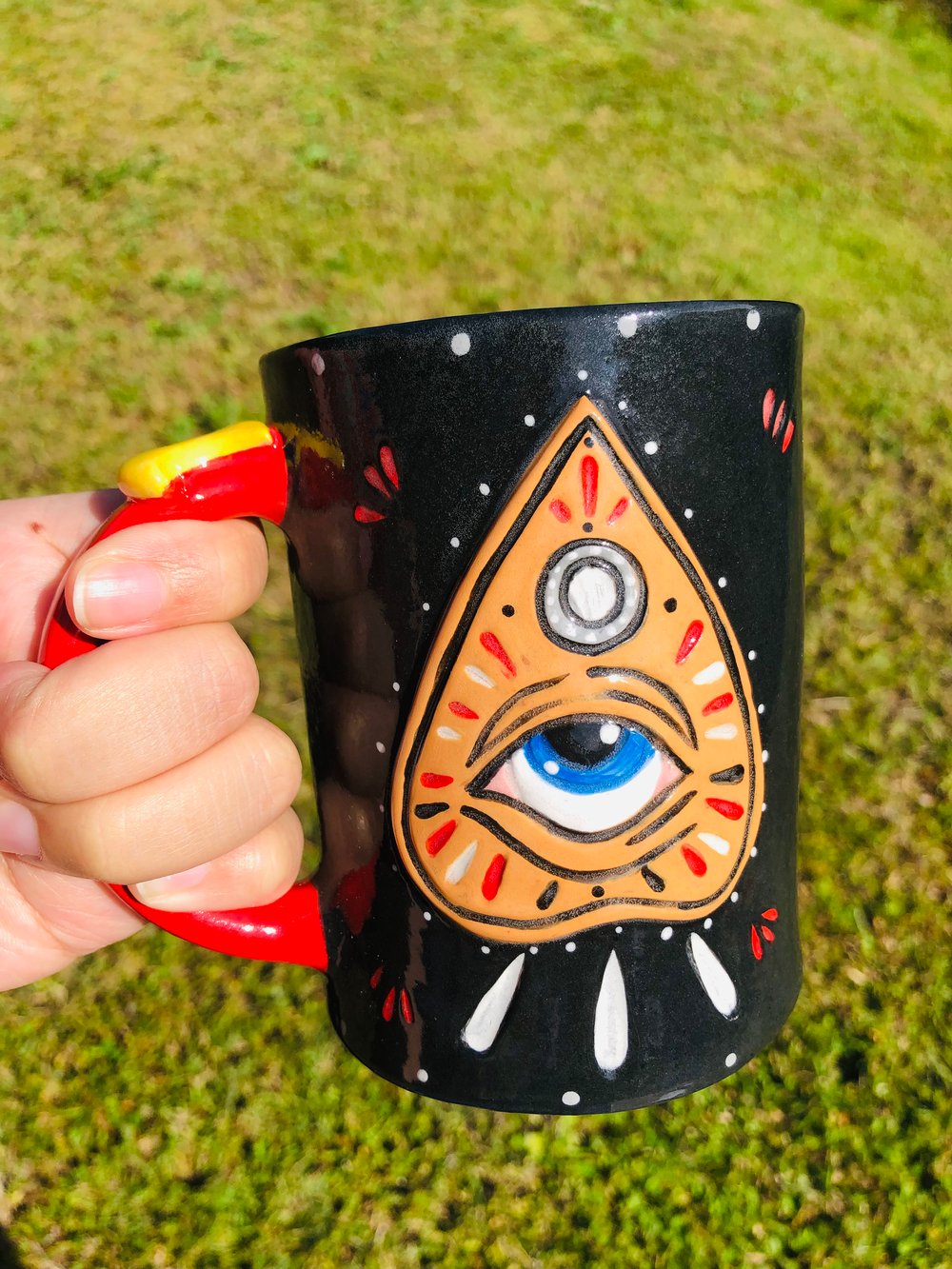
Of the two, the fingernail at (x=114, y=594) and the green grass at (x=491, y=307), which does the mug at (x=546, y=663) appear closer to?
the fingernail at (x=114, y=594)

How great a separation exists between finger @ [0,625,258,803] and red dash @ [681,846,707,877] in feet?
1.53

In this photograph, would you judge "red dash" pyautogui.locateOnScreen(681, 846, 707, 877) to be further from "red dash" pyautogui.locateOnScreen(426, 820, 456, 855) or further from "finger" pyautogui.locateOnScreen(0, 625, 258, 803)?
"finger" pyautogui.locateOnScreen(0, 625, 258, 803)

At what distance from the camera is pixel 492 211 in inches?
95.0

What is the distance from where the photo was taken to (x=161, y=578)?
97 cm

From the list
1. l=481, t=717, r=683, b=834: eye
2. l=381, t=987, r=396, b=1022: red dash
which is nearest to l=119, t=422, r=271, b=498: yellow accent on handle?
l=481, t=717, r=683, b=834: eye

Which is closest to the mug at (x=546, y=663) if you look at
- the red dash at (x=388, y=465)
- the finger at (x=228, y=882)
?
the red dash at (x=388, y=465)

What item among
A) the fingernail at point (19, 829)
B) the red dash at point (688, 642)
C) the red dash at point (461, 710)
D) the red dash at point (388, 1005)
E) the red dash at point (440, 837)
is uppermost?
the red dash at point (688, 642)

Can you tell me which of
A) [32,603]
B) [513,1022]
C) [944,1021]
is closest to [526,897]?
[513,1022]

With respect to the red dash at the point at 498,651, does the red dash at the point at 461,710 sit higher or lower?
lower

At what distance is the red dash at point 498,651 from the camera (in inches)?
33.0

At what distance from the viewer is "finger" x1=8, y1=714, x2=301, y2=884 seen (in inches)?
38.0

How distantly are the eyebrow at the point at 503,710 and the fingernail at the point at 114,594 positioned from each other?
0.34 meters

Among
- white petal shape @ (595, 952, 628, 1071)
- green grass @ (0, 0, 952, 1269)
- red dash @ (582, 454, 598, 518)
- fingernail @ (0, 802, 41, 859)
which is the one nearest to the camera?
red dash @ (582, 454, 598, 518)

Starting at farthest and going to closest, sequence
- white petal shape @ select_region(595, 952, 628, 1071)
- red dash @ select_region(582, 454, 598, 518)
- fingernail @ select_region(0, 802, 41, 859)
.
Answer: fingernail @ select_region(0, 802, 41, 859) < white petal shape @ select_region(595, 952, 628, 1071) < red dash @ select_region(582, 454, 598, 518)
